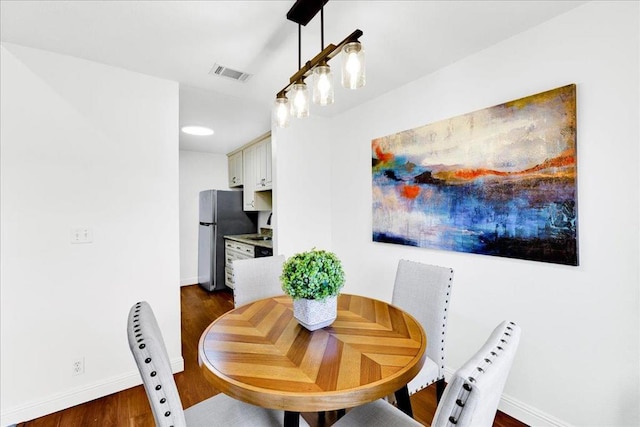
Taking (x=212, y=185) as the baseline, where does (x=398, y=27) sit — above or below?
above

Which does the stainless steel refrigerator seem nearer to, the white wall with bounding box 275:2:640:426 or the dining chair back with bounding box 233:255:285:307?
the dining chair back with bounding box 233:255:285:307

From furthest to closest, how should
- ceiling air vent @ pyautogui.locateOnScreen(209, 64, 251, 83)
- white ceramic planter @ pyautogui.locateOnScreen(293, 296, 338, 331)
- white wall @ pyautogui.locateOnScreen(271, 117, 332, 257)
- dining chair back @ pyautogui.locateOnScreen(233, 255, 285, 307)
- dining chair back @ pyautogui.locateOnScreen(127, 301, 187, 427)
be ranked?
1. white wall @ pyautogui.locateOnScreen(271, 117, 332, 257)
2. ceiling air vent @ pyautogui.locateOnScreen(209, 64, 251, 83)
3. dining chair back @ pyautogui.locateOnScreen(233, 255, 285, 307)
4. white ceramic planter @ pyautogui.locateOnScreen(293, 296, 338, 331)
5. dining chair back @ pyautogui.locateOnScreen(127, 301, 187, 427)

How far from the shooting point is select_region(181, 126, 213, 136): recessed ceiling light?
3.75 metres

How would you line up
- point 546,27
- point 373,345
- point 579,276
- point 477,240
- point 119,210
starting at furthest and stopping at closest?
point 119,210, point 477,240, point 546,27, point 579,276, point 373,345

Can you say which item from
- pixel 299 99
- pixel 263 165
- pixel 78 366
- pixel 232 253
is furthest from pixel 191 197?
pixel 299 99

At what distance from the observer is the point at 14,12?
1.58 m

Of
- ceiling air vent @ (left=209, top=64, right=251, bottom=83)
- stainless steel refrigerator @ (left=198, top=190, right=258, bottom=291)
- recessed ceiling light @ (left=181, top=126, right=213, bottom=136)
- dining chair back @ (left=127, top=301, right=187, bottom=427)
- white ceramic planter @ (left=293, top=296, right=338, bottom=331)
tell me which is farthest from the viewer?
stainless steel refrigerator @ (left=198, top=190, right=258, bottom=291)

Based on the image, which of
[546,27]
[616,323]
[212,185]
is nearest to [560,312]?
[616,323]

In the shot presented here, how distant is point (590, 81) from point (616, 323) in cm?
126

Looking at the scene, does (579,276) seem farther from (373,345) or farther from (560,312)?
(373,345)

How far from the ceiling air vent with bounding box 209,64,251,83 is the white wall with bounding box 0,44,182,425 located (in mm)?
441

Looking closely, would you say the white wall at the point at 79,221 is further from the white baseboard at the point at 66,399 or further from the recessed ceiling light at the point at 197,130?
the recessed ceiling light at the point at 197,130

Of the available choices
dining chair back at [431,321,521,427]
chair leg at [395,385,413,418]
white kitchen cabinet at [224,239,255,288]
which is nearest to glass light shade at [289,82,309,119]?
dining chair back at [431,321,521,427]

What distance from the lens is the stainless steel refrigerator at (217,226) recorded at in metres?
4.64
